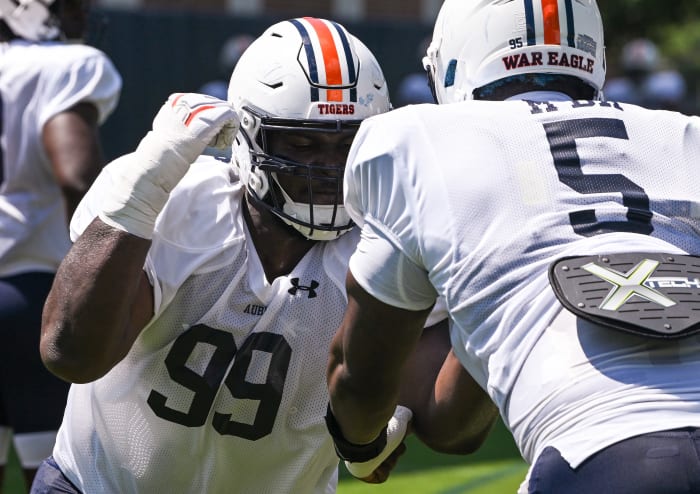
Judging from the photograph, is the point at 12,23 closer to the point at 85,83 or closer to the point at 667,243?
the point at 85,83

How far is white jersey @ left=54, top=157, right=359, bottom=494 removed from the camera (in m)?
2.77

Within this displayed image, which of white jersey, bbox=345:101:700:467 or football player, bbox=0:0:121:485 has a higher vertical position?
white jersey, bbox=345:101:700:467

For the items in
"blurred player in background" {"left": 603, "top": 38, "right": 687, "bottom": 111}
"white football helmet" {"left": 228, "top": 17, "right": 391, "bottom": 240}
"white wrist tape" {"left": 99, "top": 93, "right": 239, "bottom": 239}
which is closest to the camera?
"white wrist tape" {"left": 99, "top": 93, "right": 239, "bottom": 239}

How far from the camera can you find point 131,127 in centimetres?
1222

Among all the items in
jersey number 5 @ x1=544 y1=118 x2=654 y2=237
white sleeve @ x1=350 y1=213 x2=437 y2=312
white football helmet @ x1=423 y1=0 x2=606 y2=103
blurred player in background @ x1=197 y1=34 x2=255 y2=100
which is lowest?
blurred player in background @ x1=197 y1=34 x2=255 y2=100

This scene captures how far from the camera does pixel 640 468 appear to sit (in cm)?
177

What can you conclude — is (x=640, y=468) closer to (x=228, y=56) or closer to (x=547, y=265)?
(x=547, y=265)

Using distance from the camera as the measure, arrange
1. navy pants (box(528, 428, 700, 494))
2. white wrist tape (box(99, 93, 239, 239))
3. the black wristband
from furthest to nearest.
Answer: white wrist tape (box(99, 93, 239, 239)) < the black wristband < navy pants (box(528, 428, 700, 494))

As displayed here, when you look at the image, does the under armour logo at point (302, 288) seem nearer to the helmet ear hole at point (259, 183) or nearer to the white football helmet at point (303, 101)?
the white football helmet at point (303, 101)

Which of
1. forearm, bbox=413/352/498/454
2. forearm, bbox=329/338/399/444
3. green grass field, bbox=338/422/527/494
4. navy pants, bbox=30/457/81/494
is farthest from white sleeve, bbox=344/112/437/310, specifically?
green grass field, bbox=338/422/527/494

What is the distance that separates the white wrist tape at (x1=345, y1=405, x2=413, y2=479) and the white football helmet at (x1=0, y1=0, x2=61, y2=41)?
8.33 ft

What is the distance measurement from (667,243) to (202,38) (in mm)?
11234

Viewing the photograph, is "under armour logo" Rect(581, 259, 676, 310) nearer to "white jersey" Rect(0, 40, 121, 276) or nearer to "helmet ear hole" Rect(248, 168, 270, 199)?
"helmet ear hole" Rect(248, 168, 270, 199)

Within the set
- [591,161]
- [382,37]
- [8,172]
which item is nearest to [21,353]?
[8,172]
